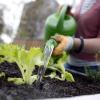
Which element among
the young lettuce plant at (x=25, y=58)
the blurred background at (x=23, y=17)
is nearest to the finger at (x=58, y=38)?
the young lettuce plant at (x=25, y=58)

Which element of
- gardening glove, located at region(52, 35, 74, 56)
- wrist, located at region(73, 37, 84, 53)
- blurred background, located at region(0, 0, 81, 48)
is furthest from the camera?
blurred background, located at region(0, 0, 81, 48)

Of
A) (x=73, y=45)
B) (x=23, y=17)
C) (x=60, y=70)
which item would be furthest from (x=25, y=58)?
(x=23, y=17)

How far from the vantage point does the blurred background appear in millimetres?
4102

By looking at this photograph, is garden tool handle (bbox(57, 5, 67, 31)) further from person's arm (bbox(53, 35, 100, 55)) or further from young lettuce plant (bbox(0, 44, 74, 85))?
young lettuce plant (bbox(0, 44, 74, 85))

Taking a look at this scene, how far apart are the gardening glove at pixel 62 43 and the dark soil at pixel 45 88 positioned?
8 centimetres

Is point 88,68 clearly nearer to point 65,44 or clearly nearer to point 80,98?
point 65,44

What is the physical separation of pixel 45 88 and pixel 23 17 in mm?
3674

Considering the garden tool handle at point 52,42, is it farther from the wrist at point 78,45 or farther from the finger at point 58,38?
the wrist at point 78,45

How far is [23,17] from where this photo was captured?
4422mm

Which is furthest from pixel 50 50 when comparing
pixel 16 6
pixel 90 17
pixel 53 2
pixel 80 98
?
pixel 53 2

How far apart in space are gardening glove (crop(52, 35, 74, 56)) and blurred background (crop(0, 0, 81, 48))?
113 inches

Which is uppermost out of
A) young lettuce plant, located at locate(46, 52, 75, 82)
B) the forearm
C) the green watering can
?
the green watering can

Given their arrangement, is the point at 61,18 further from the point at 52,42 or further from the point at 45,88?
the point at 45,88

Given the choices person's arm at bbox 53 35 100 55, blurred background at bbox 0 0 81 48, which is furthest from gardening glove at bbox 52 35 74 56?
blurred background at bbox 0 0 81 48
